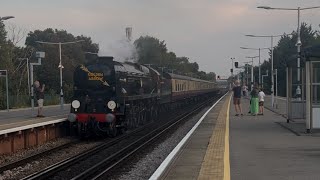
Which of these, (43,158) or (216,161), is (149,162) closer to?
(216,161)

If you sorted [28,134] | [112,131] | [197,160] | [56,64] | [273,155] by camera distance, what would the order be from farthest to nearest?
1. [56,64]
2. [112,131]
3. [28,134]
4. [273,155]
5. [197,160]

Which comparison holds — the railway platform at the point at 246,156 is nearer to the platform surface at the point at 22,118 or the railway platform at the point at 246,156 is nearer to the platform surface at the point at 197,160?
the platform surface at the point at 197,160

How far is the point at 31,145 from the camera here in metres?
17.8

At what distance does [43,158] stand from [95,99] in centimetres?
532

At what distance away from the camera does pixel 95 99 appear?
20.2 meters

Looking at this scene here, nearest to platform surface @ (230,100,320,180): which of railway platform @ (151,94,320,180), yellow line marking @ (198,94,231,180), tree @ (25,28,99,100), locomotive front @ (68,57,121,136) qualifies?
railway platform @ (151,94,320,180)

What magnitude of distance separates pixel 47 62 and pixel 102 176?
59662 millimetres

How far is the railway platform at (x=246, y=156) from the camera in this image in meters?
9.80

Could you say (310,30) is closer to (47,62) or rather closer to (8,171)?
(47,62)

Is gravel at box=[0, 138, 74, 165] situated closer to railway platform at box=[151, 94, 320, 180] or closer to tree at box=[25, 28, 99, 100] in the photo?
railway platform at box=[151, 94, 320, 180]

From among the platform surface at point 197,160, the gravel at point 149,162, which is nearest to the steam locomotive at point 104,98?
the gravel at point 149,162

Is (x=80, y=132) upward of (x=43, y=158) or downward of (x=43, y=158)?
upward

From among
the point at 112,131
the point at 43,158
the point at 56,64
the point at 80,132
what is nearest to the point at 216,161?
the point at 43,158

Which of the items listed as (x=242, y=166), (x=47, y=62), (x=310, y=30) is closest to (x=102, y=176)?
(x=242, y=166)
